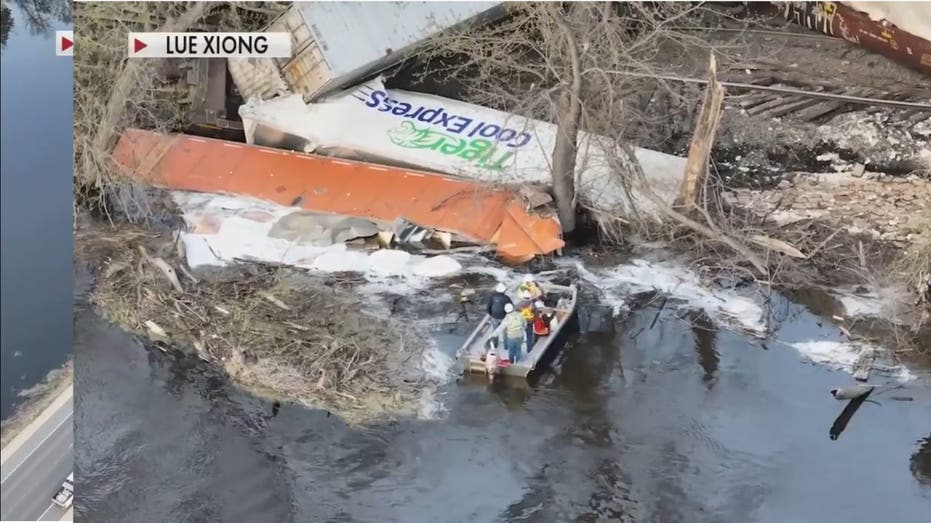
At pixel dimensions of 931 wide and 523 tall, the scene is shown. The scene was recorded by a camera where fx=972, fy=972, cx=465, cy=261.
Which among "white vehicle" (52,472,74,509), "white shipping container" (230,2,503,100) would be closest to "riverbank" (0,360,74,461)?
"white vehicle" (52,472,74,509)

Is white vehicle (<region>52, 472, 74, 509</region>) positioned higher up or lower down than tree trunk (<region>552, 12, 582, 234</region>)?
lower down

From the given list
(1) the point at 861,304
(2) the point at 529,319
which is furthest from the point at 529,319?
(1) the point at 861,304

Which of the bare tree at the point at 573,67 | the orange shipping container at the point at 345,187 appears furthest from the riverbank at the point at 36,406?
the bare tree at the point at 573,67

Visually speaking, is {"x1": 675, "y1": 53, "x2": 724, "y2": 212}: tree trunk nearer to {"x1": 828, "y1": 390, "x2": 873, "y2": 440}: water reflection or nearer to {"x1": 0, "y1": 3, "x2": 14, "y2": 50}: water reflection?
{"x1": 828, "y1": 390, "x2": 873, "y2": 440}: water reflection

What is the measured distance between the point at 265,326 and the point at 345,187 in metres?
1.05

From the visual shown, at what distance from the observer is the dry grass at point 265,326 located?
18.2 feet

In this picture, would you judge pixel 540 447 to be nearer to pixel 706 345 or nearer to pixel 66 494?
pixel 706 345

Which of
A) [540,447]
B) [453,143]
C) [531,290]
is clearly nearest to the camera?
[540,447]

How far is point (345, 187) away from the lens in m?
6.19

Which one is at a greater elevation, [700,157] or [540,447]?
[700,157]

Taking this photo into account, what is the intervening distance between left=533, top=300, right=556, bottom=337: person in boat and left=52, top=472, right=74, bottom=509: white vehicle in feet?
8.55

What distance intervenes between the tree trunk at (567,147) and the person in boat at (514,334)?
998 millimetres

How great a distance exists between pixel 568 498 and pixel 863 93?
359 centimetres

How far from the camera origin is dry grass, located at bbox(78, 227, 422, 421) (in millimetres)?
5535
